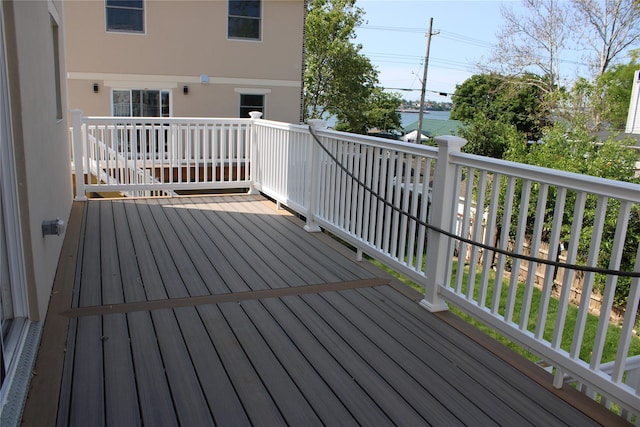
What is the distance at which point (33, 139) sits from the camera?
114 inches

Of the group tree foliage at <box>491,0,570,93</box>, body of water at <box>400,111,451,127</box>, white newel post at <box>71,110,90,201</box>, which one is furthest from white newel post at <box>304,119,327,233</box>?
body of water at <box>400,111,451,127</box>

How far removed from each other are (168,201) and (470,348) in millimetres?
4467

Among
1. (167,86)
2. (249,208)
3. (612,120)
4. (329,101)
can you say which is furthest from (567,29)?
(249,208)

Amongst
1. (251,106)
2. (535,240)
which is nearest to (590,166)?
(251,106)

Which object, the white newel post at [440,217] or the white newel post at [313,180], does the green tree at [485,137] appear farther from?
the white newel post at [440,217]

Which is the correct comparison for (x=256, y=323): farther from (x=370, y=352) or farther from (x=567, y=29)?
(x=567, y=29)

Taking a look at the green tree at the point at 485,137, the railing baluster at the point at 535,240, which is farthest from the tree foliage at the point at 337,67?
the railing baluster at the point at 535,240

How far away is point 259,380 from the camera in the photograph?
93.4 inches

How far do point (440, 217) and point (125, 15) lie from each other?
452 inches

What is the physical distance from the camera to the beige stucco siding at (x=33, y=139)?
2.46 m

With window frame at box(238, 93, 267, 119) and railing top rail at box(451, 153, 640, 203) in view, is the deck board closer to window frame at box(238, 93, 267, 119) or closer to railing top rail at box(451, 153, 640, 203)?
railing top rail at box(451, 153, 640, 203)

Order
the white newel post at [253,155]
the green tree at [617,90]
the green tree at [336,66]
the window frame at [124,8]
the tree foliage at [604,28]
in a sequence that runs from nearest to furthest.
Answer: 1. the white newel post at [253,155]
2. the window frame at [124,8]
3. the green tree at [617,90]
4. the tree foliage at [604,28]
5. the green tree at [336,66]

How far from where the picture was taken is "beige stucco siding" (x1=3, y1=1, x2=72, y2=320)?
8.07 feet

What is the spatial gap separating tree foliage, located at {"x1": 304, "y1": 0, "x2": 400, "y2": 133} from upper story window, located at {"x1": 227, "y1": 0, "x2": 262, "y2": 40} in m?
8.62
